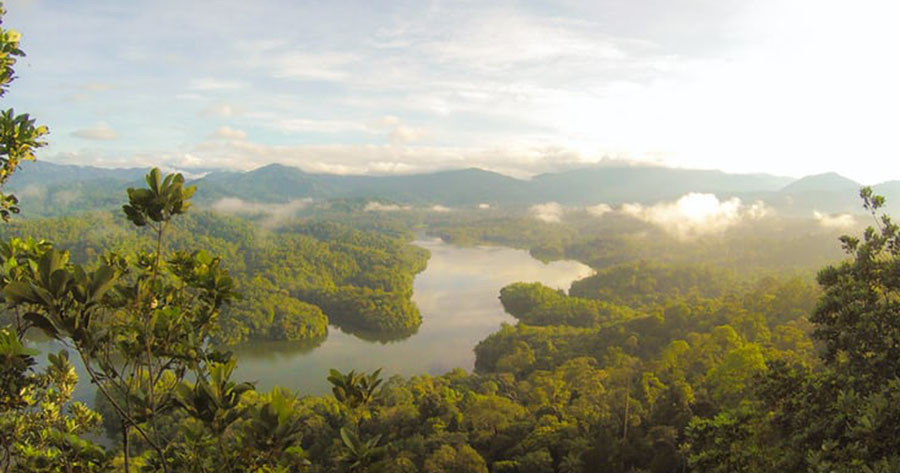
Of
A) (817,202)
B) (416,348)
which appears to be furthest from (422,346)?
(817,202)

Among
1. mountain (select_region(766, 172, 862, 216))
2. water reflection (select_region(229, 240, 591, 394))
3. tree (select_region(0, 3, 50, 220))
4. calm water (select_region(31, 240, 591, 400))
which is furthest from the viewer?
mountain (select_region(766, 172, 862, 216))

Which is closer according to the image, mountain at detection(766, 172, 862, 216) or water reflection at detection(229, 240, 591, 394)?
water reflection at detection(229, 240, 591, 394)

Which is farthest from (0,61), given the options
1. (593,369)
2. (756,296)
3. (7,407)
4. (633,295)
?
(633,295)

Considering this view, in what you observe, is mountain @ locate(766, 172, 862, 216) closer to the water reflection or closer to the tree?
the water reflection

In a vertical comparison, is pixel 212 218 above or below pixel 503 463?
above

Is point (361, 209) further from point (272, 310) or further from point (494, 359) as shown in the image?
point (494, 359)

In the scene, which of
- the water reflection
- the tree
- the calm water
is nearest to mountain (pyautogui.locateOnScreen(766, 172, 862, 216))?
the water reflection

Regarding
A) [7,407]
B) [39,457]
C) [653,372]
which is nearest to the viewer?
[7,407]

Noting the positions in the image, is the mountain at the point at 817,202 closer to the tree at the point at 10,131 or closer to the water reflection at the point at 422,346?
the water reflection at the point at 422,346
